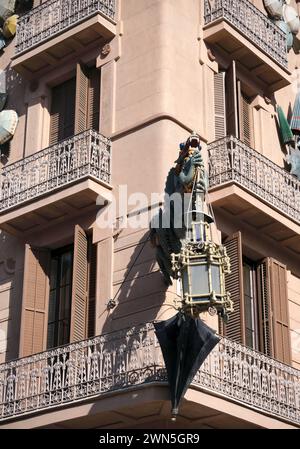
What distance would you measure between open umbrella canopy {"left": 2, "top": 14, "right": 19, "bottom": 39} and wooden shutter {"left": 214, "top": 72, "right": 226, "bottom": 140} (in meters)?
4.90

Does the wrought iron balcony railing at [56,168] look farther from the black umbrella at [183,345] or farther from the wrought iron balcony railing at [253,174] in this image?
the black umbrella at [183,345]

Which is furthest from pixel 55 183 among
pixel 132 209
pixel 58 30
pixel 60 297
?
pixel 58 30

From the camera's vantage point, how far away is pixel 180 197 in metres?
16.5

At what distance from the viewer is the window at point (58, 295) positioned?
60.0 ft

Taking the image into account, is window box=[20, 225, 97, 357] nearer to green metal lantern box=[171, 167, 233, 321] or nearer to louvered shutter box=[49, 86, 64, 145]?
louvered shutter box=[49, 86, 64, 145]

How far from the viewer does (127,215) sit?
18109 millimetres

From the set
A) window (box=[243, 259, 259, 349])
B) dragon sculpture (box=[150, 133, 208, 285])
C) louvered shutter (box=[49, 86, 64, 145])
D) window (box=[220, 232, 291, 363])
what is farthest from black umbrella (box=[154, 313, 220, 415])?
louvered shutter (box=[49, 86, 64, 145])

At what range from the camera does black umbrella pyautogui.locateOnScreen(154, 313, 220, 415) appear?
50.1 ft

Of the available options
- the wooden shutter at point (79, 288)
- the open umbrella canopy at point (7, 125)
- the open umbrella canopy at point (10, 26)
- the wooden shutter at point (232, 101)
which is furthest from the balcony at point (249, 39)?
the wooden shutter at point (79, 288)

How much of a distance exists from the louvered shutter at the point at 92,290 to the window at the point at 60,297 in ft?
1.86

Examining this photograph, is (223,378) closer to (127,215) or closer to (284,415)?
(284,415)

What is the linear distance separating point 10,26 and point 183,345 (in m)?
9.83
